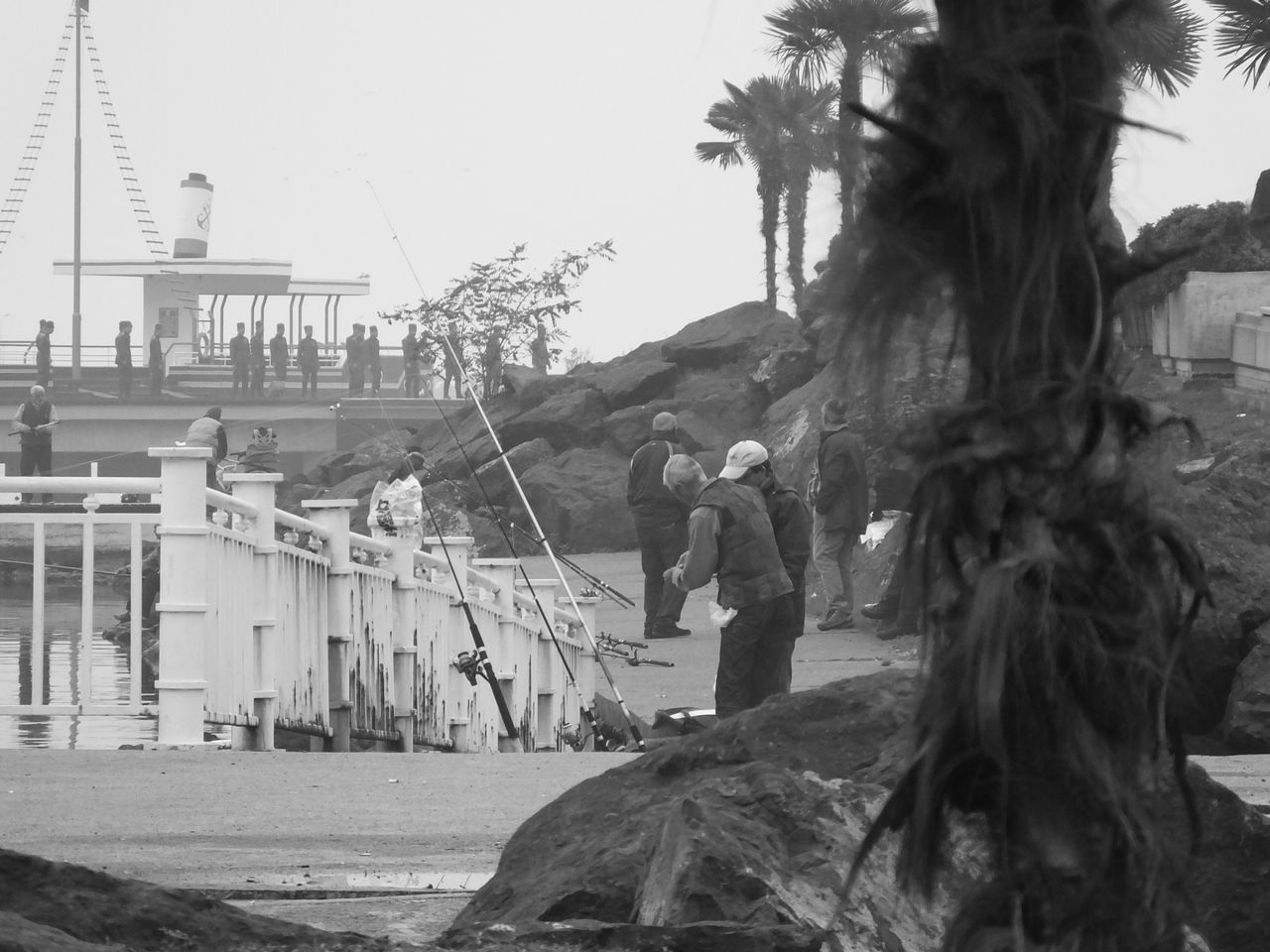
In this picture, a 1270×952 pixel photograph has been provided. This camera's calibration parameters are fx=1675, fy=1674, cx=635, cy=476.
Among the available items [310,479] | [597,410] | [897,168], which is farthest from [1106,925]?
[310,479]

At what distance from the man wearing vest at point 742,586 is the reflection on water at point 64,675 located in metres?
3.12

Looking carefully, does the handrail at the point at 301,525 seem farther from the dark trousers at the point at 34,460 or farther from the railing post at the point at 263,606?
the dark trousers at the point at 34,460

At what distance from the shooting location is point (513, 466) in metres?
32.4

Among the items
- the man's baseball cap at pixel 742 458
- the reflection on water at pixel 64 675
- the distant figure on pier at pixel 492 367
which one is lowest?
the reflection on water at pixel 64 675

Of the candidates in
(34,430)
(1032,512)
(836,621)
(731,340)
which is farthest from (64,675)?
(731,340)

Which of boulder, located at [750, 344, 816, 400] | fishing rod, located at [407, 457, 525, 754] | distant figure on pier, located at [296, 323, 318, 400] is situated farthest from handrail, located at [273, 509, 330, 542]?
distant figure on pier, located at [296, 323, 318, 400]

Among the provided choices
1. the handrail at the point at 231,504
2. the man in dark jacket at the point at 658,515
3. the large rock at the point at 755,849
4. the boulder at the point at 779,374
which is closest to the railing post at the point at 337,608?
the handrail at the point at 231,504

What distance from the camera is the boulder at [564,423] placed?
34.7 m

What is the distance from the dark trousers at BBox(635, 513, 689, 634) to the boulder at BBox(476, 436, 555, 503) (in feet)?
46.9

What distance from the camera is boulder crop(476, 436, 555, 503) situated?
30.7 m

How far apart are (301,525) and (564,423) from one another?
25438mm

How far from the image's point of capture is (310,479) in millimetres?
40188

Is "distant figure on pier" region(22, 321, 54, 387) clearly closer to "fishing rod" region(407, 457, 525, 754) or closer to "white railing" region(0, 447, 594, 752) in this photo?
"white railing" region(0, 447, 594, 752)

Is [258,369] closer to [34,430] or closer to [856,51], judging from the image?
[34,430]
